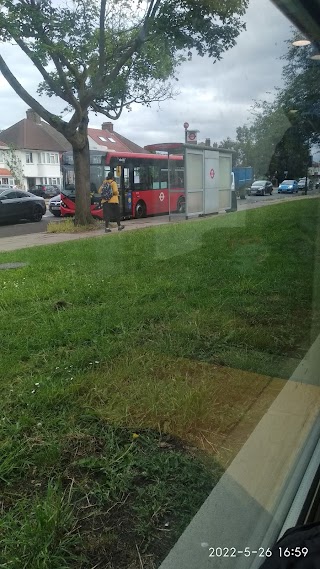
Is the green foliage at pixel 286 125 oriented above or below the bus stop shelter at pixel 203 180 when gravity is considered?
above

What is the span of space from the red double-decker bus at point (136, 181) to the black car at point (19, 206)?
1.24ft

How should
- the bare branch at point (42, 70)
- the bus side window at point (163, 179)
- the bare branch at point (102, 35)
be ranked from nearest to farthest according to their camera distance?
the bare branch at point (42, 70) < the bare branch at point (102, 35) < the bus side window at point (163, 179)

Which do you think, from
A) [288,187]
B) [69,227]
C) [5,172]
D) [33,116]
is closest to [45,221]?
[69,227]

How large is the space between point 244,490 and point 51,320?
143 cm

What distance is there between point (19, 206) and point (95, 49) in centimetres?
196

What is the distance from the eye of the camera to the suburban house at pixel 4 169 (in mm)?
1785

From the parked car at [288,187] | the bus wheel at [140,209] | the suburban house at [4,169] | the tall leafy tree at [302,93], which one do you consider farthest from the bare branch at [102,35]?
the parked car at [288,187]

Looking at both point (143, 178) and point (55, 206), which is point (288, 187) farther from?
point (55, 206)

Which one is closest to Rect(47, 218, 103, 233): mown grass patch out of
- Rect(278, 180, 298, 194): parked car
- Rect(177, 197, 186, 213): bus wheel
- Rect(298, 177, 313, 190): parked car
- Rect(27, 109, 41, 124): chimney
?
Rect(27, 109, 41, 124): chimney

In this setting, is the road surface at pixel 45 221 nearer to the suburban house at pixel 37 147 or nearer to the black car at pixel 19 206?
the black car at pixel 19 206

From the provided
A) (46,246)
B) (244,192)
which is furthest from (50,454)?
(244,192)

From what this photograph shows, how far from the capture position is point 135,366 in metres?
2.22

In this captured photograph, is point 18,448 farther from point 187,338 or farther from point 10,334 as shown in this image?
point 187,338

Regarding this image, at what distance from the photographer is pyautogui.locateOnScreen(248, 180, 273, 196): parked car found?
3.44 m
